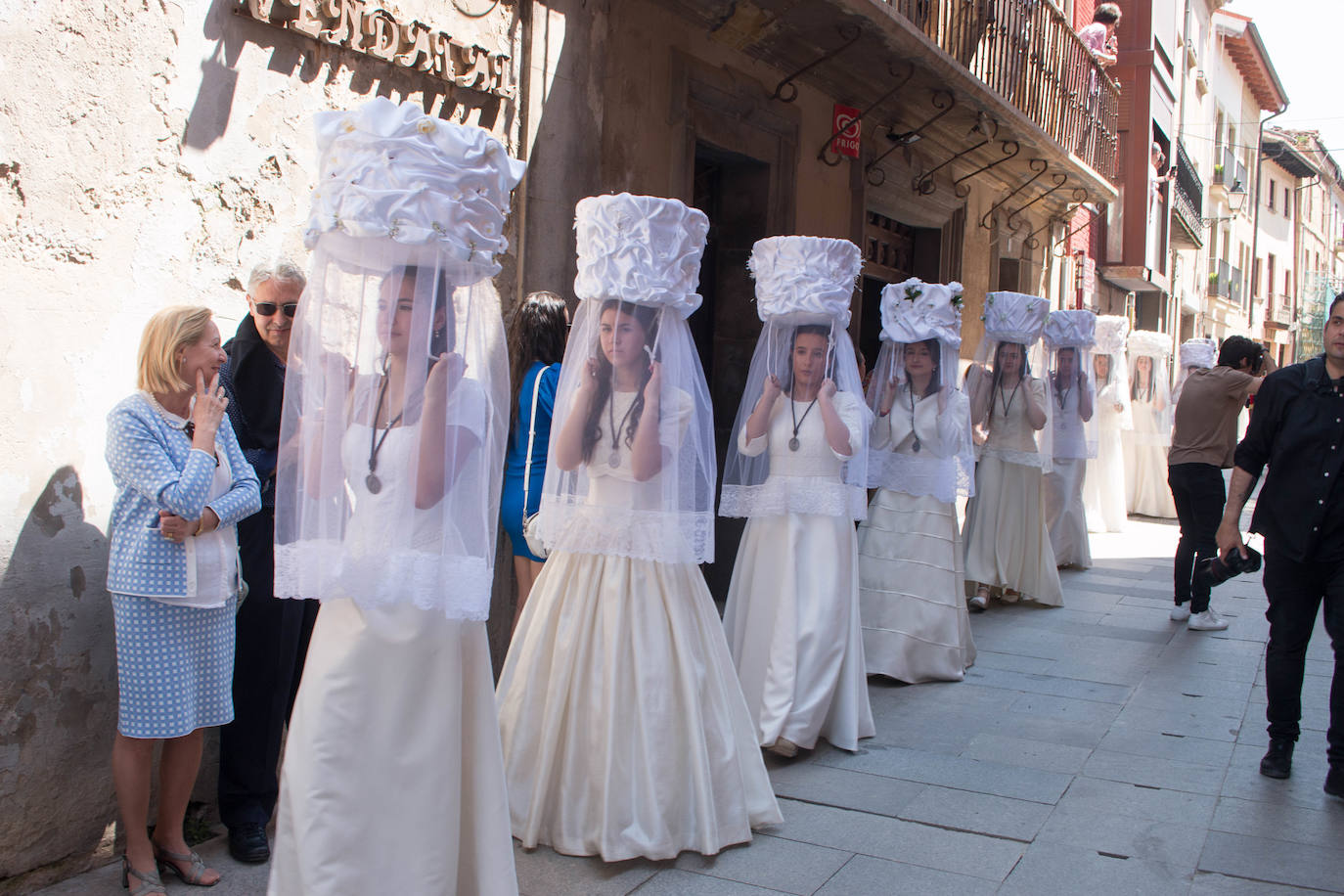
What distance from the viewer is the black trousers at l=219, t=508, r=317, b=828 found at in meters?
3.84

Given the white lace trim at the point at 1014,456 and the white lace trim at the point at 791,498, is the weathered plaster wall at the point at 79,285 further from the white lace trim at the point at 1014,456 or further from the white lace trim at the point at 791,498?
the white lace trim at the point at 1014,456

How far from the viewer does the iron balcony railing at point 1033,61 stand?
9438 millimetres

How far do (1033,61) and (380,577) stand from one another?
34.9 ft

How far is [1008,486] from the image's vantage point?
8.35m

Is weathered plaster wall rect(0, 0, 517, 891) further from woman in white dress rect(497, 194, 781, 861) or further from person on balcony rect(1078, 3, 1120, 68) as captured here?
person on balcony rect(1078, 3, 1120, 68)

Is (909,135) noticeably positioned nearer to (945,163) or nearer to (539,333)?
(945,163)

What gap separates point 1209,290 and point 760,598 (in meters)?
30.1

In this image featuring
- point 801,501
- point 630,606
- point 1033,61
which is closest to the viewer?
point 630,606

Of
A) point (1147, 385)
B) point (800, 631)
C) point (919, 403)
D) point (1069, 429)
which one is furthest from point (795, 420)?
point (1147, 385)

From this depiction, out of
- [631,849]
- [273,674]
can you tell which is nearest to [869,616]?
[631,849]

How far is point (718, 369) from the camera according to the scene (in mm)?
8164

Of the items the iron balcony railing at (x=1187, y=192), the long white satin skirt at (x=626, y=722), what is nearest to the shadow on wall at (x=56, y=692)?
the long white satin skirt at (x=626, y=722)

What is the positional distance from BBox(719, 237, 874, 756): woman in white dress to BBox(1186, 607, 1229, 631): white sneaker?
3569 mm

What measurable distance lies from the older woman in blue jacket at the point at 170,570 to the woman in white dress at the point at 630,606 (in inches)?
39.1
